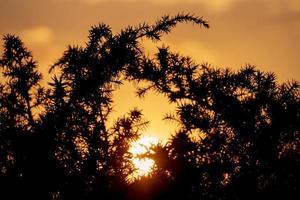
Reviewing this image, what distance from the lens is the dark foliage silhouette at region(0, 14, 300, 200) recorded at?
2.06 m

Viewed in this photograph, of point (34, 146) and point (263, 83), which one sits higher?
point (263, 83)

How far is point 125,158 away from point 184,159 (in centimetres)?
93

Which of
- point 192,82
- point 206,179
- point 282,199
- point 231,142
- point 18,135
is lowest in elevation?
point 282,199

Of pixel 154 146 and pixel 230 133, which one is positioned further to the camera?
pixel 230 133

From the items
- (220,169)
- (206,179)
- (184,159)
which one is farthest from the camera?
(220,169)

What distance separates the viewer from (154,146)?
2141 millimetres

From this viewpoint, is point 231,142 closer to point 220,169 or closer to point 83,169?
point 220,169

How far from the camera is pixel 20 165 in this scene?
Answer: 2.08m

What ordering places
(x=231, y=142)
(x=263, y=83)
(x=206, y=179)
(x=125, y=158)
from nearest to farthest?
(x=206, y=179)
(x=125, y=158)
(x=231, y=142)
(x=263, y=83)

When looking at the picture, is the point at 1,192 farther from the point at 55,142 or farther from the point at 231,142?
the point at 231,142

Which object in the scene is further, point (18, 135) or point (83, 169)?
point (83, 169)

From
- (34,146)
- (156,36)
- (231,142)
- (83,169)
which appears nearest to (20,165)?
(34,146)

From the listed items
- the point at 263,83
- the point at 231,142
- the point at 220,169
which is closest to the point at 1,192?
the point at 220,169

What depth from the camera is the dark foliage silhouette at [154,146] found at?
2059mm
